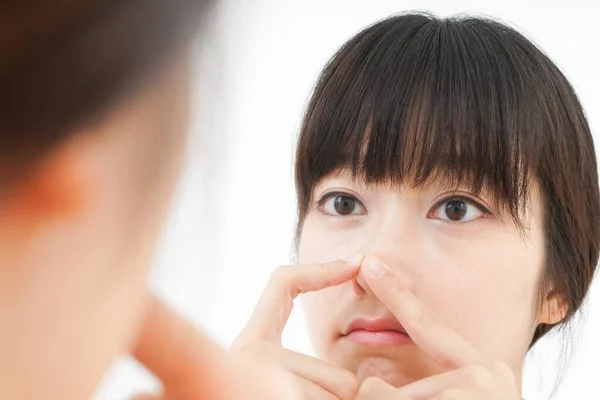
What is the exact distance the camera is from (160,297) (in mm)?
447

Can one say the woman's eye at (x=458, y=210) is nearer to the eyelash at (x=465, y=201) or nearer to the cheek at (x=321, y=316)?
the eyelash at (x=465, y=201)

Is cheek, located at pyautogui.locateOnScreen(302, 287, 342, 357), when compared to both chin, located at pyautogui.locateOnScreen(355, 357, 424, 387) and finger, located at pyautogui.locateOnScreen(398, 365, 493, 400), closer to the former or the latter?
chin, located at pyautogui.locateOnScreen(355, 357, 424, 387)

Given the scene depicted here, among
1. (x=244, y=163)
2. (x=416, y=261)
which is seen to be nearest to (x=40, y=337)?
(x=416, y=261)

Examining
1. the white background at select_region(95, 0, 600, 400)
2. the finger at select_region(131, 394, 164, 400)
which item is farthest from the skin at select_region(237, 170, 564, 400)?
the finger at select_region(131, 394, 164, 400)

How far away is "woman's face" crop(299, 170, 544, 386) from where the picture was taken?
0.87 meters

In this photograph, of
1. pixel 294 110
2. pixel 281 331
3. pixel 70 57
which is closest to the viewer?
pixel 70 57

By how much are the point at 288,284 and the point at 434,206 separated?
0.64ft

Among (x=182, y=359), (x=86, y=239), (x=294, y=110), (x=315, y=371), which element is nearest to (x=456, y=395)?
(x=315, y=371)

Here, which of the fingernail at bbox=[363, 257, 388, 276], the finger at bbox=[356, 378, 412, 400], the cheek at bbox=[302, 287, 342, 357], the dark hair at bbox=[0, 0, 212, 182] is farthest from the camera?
the cheek at bbox=[302, 287, 342, 357]

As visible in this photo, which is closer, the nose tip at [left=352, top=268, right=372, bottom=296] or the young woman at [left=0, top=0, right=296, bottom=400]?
the young woman at [left=0, top=0, right=296, bottom=400]

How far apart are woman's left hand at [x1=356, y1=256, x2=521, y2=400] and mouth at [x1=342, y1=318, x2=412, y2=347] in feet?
0.18

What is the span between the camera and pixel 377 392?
2.37 feet

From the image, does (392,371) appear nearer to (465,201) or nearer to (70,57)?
(465,201)

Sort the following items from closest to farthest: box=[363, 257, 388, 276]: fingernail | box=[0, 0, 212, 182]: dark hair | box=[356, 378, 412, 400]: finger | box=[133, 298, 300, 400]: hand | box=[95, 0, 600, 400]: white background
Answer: box=[0, 0, 212, 182]: dark hair
box=[133, 298, 300, 400]: hand
box=[356, 378, 412, 400]: finger
box=[363, 257, 388, 276]: fingernail
box=[95, 0, 600, 400]: white background
